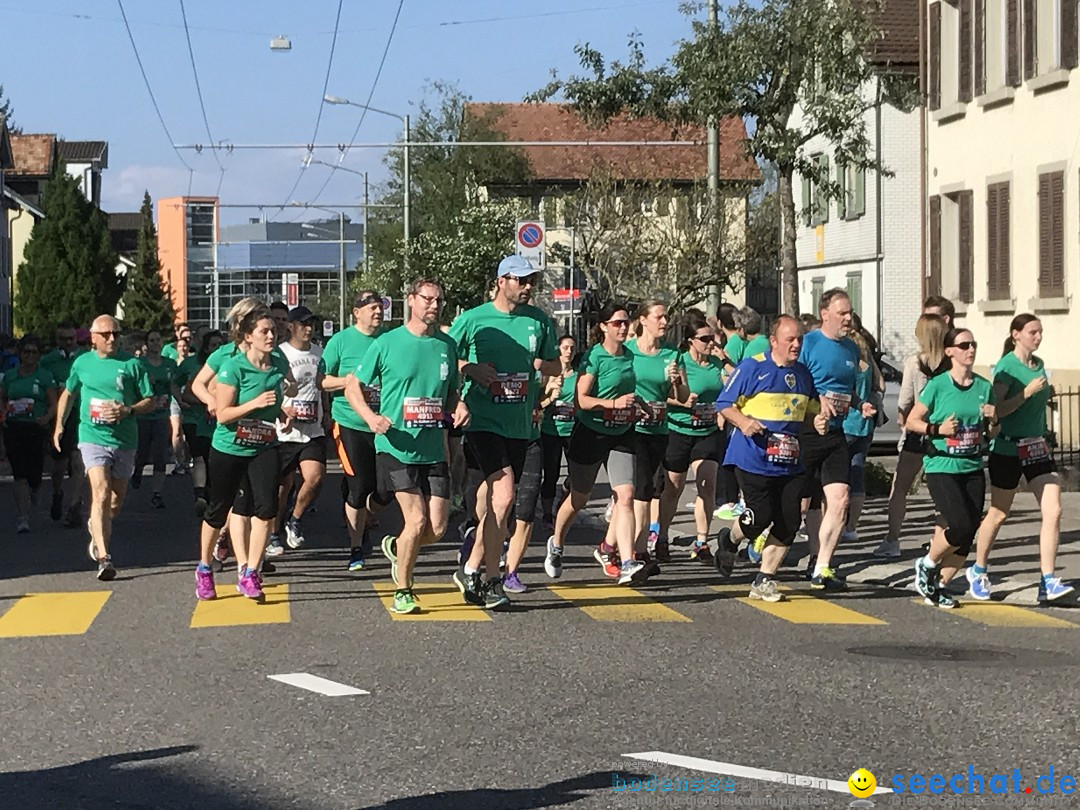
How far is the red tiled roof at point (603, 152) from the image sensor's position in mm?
69125

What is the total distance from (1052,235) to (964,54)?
16.0 ft

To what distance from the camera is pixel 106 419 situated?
51.1ft

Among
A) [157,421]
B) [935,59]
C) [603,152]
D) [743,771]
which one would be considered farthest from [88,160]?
[743,771]

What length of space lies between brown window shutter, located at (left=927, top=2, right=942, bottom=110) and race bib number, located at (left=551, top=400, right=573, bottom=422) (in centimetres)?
1866

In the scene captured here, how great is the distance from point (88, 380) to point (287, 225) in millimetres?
152995

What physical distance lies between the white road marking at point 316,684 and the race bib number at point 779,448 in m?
4.13

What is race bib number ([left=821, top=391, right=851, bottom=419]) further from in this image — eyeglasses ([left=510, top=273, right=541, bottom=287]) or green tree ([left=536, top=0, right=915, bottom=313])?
green tree ([left=536, top=0, right=915, bottom=313])

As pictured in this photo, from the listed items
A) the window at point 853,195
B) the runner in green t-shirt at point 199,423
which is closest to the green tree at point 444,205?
the window at point 853,195

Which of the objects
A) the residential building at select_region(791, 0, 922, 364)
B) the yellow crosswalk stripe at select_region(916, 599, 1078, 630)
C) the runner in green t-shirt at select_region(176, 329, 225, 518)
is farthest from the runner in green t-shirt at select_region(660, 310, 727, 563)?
the residential building at select_region(791, 0, 922, 364)

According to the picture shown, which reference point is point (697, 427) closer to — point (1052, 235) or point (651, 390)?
point (651, 390)

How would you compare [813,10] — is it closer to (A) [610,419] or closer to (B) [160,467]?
(B) [160,467]

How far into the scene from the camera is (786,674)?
33.2 feet

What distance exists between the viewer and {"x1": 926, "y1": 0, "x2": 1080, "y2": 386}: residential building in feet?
96.1

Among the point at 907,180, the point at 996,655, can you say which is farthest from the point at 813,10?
the point at 996,655
